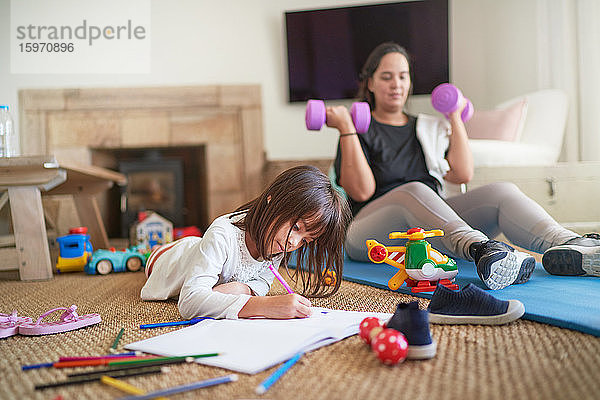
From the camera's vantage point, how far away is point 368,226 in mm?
1722

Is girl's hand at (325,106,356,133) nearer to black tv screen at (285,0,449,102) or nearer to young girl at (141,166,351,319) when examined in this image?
young girl at (141,166,351,319)

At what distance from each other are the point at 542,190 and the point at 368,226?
1101 millimetres

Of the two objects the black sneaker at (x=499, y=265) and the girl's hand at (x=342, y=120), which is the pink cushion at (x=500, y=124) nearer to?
the girl's hand at (x=342, y=120)

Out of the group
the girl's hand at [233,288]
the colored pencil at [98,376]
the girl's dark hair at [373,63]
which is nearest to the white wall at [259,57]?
the girl's dark hair at [373,63]

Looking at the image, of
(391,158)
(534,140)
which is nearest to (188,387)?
(391,158)

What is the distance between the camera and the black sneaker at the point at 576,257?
135 cm

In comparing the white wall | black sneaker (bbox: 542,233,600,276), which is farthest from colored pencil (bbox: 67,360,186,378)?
the white wall

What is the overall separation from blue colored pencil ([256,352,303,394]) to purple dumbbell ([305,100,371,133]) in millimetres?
1096

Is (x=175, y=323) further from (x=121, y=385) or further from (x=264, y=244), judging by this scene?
(x=121, y=385)

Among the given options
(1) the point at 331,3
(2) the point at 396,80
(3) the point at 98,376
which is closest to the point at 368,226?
(2) the point at 396,80

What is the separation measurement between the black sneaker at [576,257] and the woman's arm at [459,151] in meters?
0.59

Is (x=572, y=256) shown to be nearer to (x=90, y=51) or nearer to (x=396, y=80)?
(x=396, y=80)

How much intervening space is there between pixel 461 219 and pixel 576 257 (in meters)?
0.29

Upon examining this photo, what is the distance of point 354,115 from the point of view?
1.81 m
